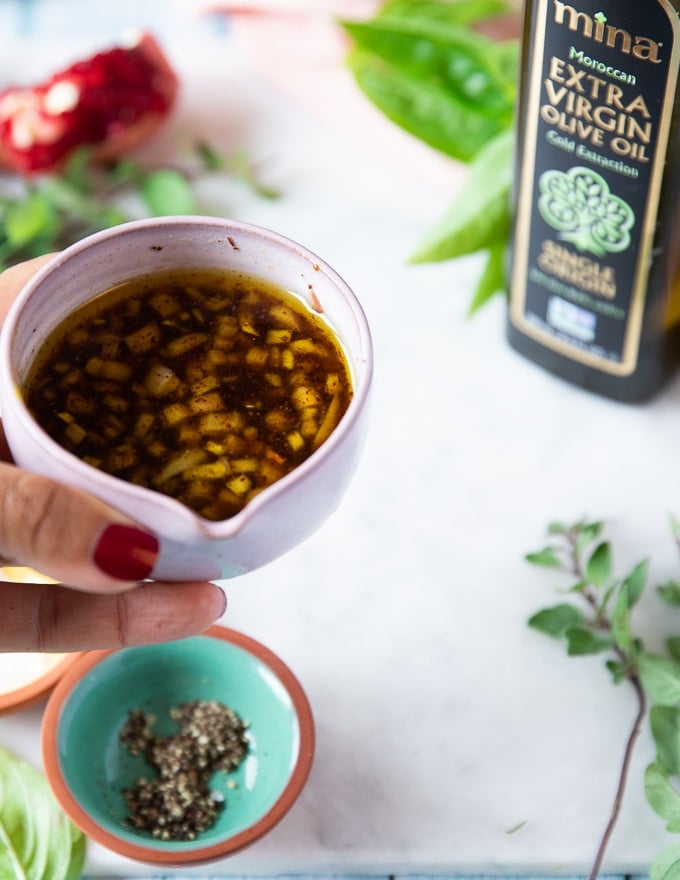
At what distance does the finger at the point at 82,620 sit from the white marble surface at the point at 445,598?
0.19 meters

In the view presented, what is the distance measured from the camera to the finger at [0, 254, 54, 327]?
1042 millimetres

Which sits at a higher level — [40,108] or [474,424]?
[40,108]

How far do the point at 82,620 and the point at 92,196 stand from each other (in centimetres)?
75

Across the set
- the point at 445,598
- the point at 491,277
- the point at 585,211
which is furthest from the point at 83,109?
the point at 445,598

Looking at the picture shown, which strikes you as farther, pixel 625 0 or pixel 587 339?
pixel 587 339

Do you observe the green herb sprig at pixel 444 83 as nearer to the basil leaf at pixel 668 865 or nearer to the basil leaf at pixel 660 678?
the basil leaf at pixel 660 678

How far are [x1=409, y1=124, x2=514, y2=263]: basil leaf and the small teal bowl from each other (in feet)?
1.67

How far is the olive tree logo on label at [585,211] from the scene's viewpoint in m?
1.24

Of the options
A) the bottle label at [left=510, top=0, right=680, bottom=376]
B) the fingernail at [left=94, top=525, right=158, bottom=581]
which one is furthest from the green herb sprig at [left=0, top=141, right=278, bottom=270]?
the fingernail at [left=94, top=525, right=158, bottom=581]

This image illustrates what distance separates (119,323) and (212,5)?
3.30 feet

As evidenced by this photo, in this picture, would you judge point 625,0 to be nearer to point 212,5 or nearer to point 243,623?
point 243,623

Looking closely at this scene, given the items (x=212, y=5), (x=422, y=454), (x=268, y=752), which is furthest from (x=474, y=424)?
(x=212, y=5)

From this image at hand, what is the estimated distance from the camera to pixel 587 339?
1389 mm

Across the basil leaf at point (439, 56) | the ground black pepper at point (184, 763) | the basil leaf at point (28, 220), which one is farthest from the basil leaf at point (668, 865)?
the basil leaf at point (28, 220)
